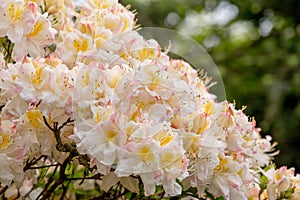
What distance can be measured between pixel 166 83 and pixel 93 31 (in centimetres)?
19

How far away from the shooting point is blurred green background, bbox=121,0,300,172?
9.57 ft

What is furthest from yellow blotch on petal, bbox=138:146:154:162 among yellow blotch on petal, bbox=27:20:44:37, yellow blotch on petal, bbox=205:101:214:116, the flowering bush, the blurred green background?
the blurred green background

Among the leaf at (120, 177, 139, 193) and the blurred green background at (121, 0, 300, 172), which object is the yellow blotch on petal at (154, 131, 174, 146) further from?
the blurred green background at (121, 0, 300, 172)

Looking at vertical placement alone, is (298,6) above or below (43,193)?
above

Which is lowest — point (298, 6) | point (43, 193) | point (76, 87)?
point (43, 193)

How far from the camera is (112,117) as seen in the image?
2.55 ft

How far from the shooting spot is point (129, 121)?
776mm

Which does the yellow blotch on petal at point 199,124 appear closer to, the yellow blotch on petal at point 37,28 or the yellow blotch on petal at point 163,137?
the yellow blotch on petal at point 163,137

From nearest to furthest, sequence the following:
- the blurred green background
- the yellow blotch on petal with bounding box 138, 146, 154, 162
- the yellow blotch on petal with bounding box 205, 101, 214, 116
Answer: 1. the yellow blotch on petal with bounding box 138, 146, 154, 162
2. the yellow blotch on petal with bounding box 205, 101, 214, 116
3. the blurred green background

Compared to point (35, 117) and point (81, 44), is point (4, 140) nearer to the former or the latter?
point (35, 117)

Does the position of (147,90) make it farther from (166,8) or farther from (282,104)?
(166,8)

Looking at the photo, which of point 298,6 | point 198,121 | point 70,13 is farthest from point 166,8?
point 198,121

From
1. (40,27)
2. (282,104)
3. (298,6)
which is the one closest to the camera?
(40,27)

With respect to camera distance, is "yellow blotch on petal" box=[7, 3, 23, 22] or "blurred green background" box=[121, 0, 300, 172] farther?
"blurred green background" box=[121, 0, 300, 172]
